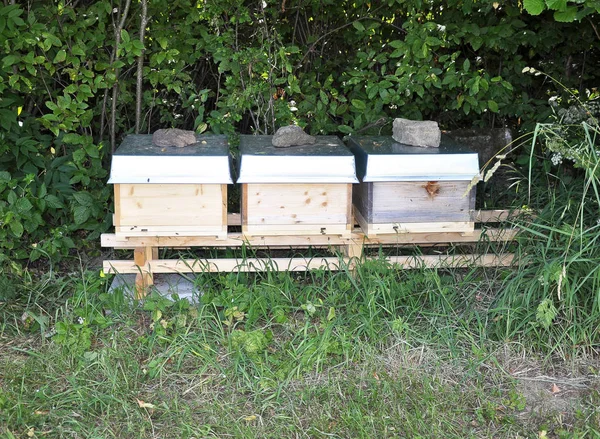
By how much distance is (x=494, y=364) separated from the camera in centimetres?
341

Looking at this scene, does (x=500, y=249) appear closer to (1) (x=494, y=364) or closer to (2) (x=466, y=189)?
(2) (x=466, y=189)

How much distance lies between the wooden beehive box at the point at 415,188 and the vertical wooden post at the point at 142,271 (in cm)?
108

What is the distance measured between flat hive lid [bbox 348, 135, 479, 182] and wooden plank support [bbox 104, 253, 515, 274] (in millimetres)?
483

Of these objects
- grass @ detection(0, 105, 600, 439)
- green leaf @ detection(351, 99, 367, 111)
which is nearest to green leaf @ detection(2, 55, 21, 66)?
grass @ detection(0, 105, 600, 439)

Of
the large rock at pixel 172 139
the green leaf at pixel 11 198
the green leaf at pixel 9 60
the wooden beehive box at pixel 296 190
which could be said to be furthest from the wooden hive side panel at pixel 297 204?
the green leaf at pixel 9 60

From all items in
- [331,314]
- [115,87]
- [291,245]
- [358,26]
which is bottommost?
[331,314]

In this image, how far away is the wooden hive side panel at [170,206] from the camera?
3.65 m

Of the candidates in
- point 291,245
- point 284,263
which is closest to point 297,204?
point 291,245

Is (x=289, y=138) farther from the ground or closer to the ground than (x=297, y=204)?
farther from the ground

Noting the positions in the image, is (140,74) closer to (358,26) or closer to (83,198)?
(83,198)

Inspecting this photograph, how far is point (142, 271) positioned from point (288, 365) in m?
0.98

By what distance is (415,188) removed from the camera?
3.78 m

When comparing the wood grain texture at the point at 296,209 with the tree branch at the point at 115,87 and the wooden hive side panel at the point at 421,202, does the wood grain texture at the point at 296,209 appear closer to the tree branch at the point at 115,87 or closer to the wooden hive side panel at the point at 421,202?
the wooden hive side panel at the point at 421,202

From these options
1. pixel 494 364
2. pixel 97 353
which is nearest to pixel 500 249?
pixel 494 364
